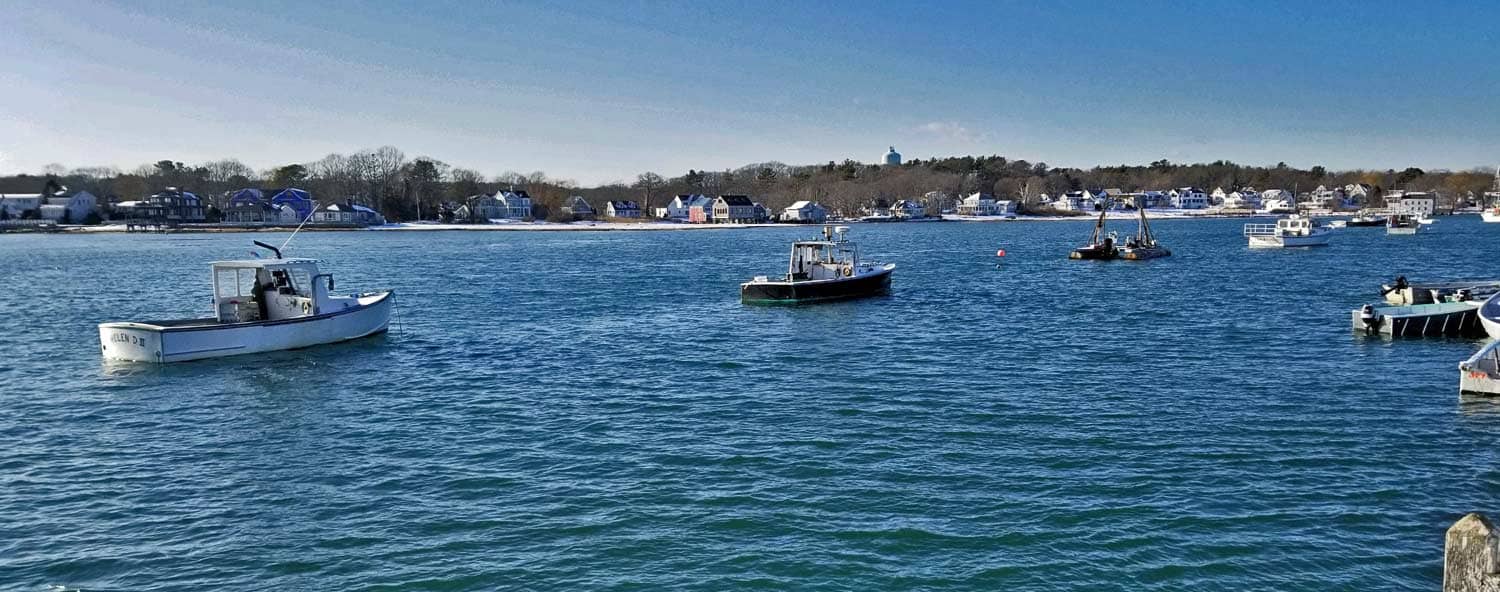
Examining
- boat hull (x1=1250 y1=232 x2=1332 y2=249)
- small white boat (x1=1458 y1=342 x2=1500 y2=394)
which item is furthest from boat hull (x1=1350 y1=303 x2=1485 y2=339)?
boat hull (x1=1250 y1=232 x2=1332 y2=249)

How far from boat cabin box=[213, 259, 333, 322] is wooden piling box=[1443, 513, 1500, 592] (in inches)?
1191

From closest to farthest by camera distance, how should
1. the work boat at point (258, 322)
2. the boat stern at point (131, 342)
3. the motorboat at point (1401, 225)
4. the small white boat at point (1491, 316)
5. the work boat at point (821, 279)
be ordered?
the boat stern at point (131, 342) < the work boat at point (258, 322) < the small white boat at point (1491, 316) < the work boat at point (821, 279) < the motorboat at point (1401, 225)

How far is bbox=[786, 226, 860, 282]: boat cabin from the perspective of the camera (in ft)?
153

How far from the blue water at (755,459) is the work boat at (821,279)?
21.1 feet

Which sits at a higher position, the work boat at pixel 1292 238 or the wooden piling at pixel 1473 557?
the wooden piling at pixel 1473 557

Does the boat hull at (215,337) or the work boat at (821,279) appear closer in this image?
the boat hull at (215,337)

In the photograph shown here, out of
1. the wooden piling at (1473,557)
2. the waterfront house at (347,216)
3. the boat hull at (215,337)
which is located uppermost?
the waterfront house at (347,216)

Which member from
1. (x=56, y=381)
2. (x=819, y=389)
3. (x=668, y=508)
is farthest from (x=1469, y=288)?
(x=56, y=381)

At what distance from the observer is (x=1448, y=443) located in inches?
737

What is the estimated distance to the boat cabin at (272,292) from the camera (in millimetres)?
31109

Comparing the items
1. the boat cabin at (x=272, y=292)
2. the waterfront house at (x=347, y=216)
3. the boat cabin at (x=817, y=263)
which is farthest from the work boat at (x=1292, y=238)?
the waterfront house at (x=347, y=216)

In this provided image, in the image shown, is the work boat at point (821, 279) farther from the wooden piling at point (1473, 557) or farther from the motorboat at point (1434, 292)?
the wooden piling at point (1473, 557)

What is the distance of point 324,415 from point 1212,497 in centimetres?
1789

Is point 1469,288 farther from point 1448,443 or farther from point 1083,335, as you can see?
point 1448,443
